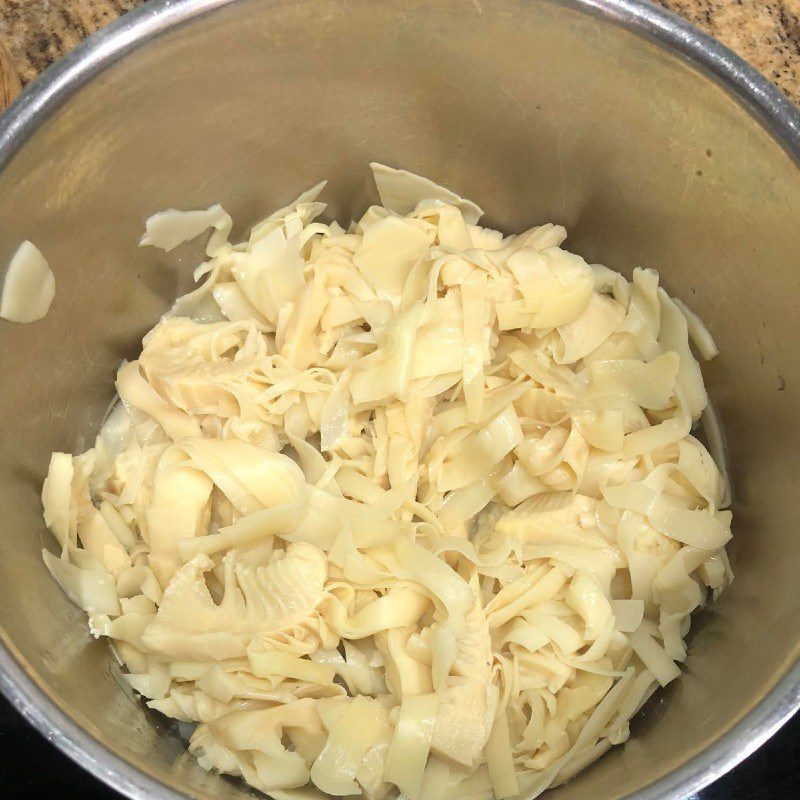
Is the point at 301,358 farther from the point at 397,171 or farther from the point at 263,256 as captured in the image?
the point at 397,171

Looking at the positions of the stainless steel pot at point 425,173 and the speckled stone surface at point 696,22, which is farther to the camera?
the speckled stone surface at point 696,22

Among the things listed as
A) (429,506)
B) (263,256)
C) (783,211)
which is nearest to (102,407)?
(263,256)

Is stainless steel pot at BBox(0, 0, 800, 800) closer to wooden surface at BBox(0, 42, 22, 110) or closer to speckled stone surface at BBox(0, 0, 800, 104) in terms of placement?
wooden surface at BBox(0, 42, 22, 110)

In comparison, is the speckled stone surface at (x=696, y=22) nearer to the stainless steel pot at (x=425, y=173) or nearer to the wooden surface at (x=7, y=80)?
the wooden surface at (x=7, y=80)

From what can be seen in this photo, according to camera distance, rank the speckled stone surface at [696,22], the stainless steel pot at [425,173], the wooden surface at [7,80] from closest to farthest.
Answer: the stainless steel pot at [425,173], the wooden surface at [7,80], the speckled stone surface at [696,22]

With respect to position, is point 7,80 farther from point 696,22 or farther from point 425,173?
point 696,22

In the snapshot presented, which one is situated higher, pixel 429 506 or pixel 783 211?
pixel 783 211

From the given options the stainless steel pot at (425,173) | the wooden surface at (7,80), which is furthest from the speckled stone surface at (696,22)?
the stainless steel pot at (425,173)
